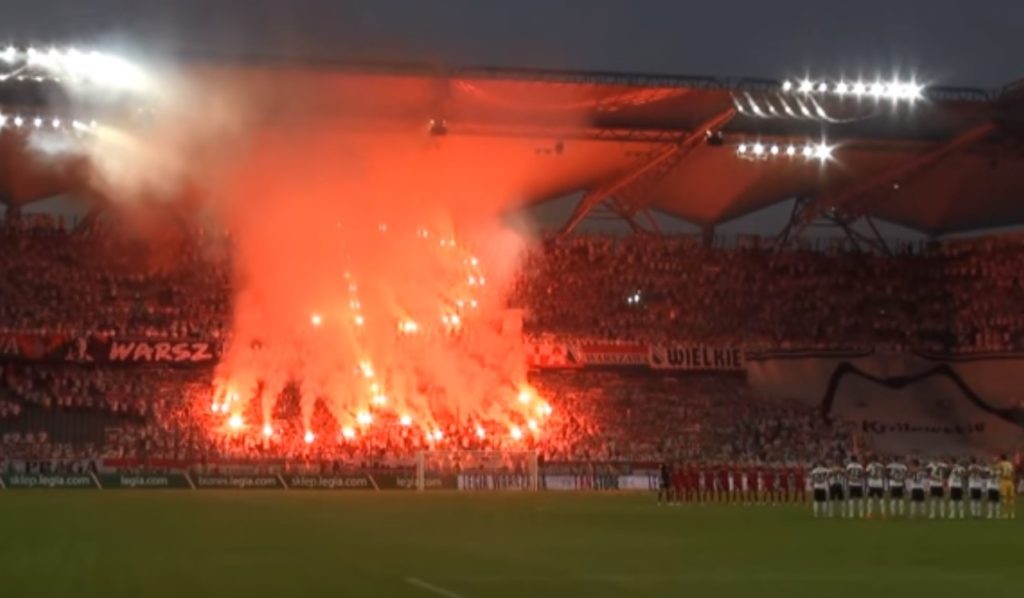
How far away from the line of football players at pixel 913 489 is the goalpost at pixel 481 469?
1666 cm

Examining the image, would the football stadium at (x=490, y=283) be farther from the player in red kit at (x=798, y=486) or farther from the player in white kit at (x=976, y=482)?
the player in white kit at (x=976, y=482)

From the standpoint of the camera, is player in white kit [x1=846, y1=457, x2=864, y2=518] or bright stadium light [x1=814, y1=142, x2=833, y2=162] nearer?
player in white kit [x1=846, y1=457, x2=864, y2=518]

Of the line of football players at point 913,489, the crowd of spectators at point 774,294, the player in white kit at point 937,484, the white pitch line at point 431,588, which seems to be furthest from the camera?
the crowd of spectators at point 774,294

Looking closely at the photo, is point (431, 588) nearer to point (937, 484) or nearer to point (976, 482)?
point (976, 482)

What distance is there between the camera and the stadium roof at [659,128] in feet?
179

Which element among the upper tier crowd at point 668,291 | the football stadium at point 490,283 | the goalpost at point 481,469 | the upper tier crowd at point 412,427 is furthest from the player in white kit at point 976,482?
the upper tier crowd at point 668,291

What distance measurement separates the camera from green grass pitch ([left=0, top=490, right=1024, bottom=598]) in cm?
1809

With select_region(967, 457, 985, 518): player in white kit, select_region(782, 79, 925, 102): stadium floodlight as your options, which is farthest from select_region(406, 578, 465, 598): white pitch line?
select_region(782, 79, 925, 102): stadium floodlight

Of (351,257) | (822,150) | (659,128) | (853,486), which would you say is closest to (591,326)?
(351,257)

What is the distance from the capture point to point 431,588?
17.9m

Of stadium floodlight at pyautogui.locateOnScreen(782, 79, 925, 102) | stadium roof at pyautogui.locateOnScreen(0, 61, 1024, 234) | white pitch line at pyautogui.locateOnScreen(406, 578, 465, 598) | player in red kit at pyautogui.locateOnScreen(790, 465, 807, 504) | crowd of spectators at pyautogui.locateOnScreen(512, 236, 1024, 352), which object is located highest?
stadium floodlight at pyautogui.locateOnScreen(782, 79, 925, 102)

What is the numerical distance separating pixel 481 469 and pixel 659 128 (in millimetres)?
13751

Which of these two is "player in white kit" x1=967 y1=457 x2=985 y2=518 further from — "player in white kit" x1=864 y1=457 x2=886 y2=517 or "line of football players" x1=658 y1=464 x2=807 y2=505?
"line of football players" x1=658 y1=464 x2=807 y2=505

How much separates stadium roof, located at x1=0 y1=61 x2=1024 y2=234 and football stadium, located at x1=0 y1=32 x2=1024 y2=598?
0.49ft
